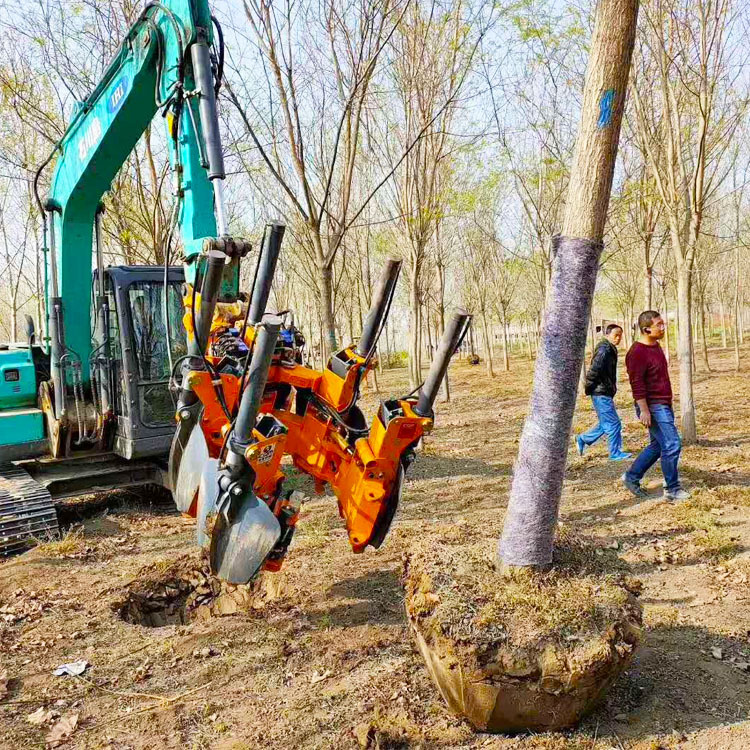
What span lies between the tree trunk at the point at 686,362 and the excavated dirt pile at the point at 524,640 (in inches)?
220

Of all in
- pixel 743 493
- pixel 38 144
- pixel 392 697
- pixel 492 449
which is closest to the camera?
pixel 392 697

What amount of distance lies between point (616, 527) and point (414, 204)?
22.2 feet

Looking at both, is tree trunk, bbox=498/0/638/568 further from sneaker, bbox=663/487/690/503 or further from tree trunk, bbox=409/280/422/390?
tree trunk, bbox=409/280/422/390

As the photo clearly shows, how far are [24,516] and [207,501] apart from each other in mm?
3181

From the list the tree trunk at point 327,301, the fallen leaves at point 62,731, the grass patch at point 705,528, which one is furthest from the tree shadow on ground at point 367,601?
the tree trunk at point 327,301

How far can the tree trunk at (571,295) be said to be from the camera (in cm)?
253

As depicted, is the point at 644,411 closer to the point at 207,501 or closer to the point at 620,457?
the point at 620,457

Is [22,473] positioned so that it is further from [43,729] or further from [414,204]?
[414,204]

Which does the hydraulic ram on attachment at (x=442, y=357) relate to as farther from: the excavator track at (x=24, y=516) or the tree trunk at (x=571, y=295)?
the excavator track at (x=24, y=516)

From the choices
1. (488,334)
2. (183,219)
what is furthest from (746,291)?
(183,219)

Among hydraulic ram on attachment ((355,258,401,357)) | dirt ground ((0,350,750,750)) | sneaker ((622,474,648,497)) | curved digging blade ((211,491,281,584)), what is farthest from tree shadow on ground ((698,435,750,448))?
curved digging blade ((211,491,281,584))

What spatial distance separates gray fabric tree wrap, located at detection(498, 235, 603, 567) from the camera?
259cm

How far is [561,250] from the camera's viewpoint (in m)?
2.62

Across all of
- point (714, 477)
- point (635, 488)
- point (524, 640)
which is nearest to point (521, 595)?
point (524, 640)
